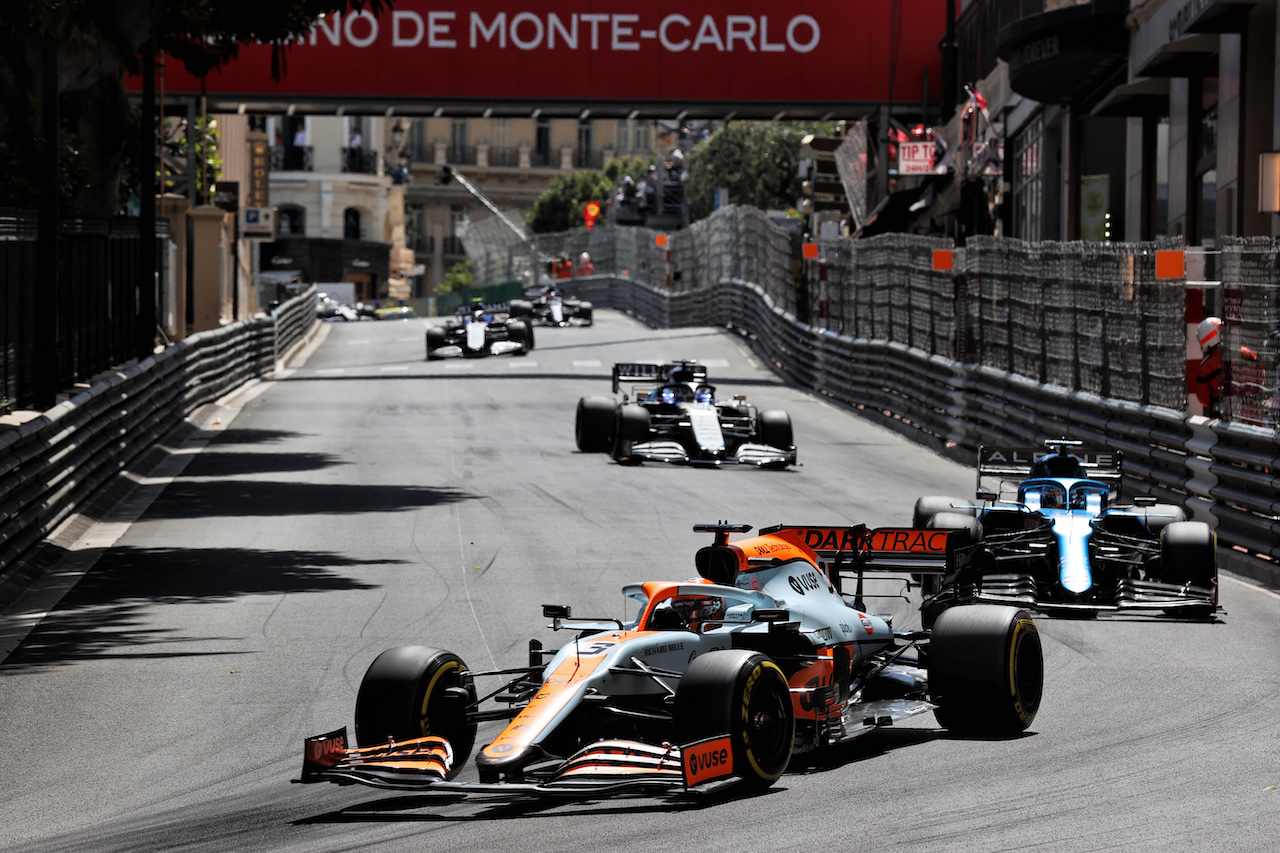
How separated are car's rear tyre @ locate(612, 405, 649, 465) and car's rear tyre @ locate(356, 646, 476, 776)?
12.6 meters

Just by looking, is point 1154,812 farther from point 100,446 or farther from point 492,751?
→ point 100,446

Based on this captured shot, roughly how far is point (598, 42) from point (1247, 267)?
26.9 m

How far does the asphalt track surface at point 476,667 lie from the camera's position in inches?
251

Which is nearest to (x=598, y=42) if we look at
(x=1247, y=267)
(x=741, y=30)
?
(x=741, y=30)

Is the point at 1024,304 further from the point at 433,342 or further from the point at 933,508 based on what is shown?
the point at 433,342

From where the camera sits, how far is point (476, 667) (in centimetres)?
941

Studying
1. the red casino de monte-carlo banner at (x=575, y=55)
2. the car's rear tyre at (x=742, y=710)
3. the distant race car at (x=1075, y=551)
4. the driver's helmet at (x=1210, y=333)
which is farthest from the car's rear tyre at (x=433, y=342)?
the car's rear tyre at (x=742, y=710)

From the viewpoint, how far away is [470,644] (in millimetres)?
10047

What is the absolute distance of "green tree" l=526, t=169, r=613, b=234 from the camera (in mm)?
104188

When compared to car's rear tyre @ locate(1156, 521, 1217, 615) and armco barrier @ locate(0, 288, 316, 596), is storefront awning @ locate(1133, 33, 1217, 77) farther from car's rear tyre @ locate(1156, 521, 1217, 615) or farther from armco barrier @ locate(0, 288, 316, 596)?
armco barrier @ locate(0, 288, 316, 596)

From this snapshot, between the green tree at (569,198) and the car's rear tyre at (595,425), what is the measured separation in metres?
82.8

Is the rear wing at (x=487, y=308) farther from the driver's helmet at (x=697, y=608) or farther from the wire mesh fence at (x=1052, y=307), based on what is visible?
the driver's helmet at (x=697, y=608)

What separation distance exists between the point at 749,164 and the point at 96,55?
6309 cm

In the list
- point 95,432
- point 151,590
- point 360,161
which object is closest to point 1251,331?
point 151,590
